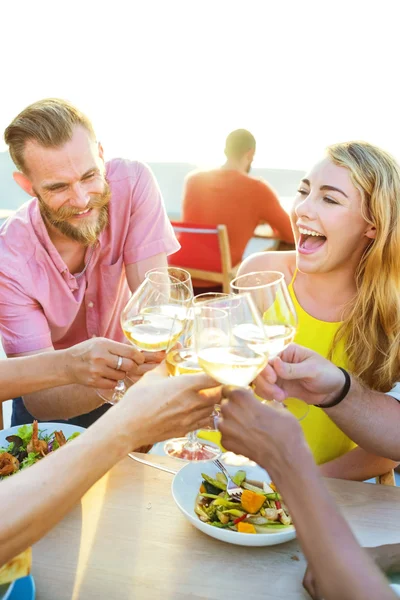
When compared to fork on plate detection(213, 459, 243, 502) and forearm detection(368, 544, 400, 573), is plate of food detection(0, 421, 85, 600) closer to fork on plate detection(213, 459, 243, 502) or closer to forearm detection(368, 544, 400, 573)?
fork on plate detection(213, 459, 243, 502)

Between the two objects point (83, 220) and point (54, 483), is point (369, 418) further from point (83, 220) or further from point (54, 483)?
point (83, 220)

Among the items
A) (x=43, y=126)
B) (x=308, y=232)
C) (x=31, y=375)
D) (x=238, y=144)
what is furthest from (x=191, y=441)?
(x=238, y=144)

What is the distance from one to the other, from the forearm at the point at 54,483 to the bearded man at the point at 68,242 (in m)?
0.70

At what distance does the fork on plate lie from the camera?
4.09ft

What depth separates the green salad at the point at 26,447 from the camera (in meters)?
1.32

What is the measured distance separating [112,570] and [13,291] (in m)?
1.12

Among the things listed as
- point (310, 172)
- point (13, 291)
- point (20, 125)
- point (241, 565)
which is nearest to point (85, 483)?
point (241, 565)

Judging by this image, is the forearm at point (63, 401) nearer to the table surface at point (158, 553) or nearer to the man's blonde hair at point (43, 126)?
the table surface at point (158, 553)

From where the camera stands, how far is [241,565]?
109 cm

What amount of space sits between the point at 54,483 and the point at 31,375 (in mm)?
622

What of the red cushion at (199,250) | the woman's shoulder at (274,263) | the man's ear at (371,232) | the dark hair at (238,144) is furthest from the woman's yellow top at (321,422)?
the dark hair at (238,144)

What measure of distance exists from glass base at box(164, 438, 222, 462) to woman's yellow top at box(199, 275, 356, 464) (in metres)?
0.35

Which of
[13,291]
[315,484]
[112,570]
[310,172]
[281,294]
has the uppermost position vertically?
[310,172]

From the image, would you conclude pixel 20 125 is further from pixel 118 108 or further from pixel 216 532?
pixel 118 108
